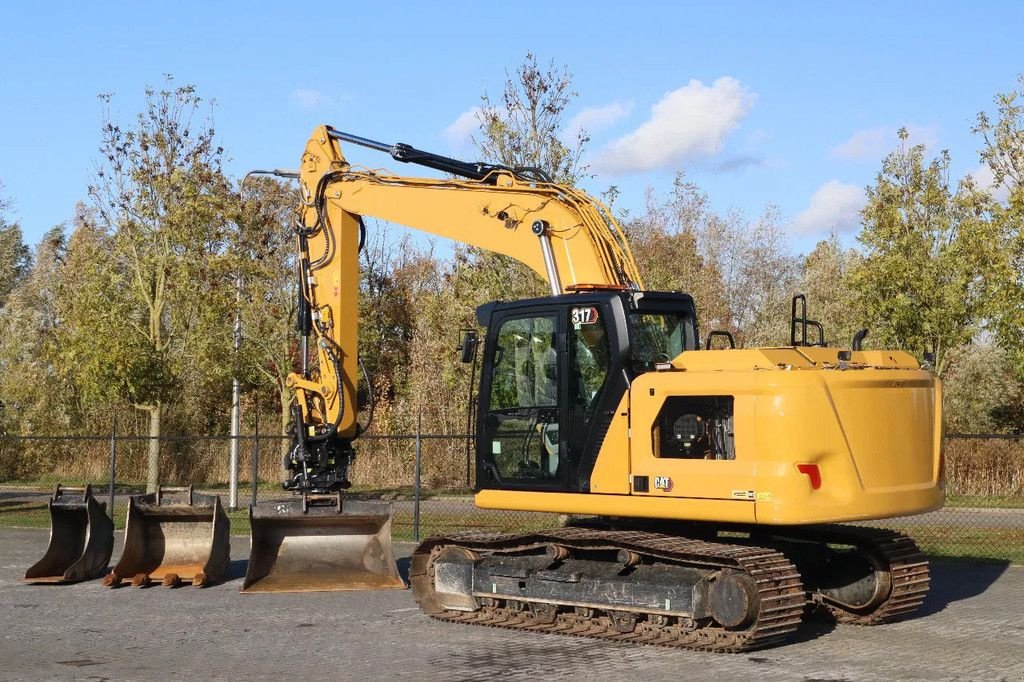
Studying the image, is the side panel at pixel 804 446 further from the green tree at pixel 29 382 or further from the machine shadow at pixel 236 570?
the green tree at pixel 29 382

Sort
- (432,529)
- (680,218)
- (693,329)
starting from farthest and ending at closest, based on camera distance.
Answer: (680,218)
(432,529)
(693,329)

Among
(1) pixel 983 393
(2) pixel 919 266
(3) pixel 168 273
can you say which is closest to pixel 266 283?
(3) pixel 168 273

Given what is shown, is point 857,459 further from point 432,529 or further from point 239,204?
point 239,204

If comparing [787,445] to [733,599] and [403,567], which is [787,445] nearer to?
[733,599]

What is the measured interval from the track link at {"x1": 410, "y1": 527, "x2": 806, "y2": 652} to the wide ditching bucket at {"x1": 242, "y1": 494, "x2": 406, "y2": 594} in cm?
157

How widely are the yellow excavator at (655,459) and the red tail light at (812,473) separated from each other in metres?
0.01

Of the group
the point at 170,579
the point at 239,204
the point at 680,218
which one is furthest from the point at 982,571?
the point at 680,218

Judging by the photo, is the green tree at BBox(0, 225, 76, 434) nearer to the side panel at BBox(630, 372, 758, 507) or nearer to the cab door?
the cab door

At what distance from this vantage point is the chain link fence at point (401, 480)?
2048cm

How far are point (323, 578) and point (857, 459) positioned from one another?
19.8ft

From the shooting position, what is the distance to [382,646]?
1043 cm

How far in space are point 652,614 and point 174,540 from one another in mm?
6635

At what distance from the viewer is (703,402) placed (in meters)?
10.5

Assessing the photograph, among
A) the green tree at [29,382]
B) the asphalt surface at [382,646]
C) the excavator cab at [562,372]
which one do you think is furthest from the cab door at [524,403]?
the green tree at [29,382]
